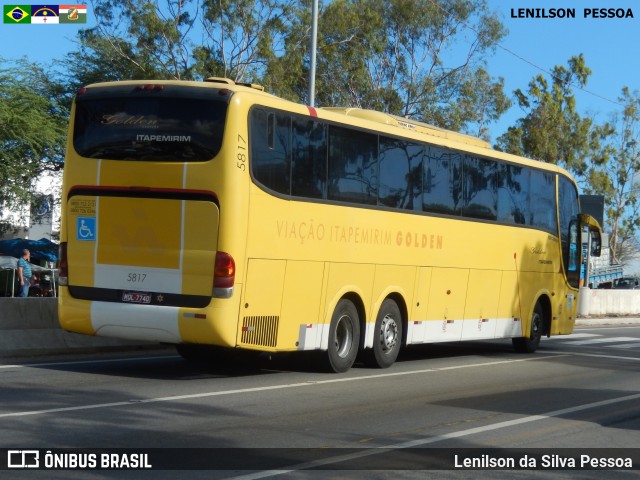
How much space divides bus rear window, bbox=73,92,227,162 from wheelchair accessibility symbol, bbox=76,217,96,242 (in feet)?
2.77

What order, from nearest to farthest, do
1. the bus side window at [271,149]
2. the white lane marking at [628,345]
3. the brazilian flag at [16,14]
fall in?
the bus side window at [271,149] < the white lane marking at [628,345] < the brazilian flag at [16,14]

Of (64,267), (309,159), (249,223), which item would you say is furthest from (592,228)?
(64,267)

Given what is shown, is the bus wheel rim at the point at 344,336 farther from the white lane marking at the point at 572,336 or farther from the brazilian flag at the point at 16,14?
the brazilian flag at the point at 16,14

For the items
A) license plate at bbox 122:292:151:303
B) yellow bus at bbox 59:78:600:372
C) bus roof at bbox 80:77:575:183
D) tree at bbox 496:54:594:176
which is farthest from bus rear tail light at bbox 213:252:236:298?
tree at bbox 496:54:594:176

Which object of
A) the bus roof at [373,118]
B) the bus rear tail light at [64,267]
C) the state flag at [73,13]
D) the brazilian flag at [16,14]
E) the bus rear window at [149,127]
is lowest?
the bus rear tail light at [64,267]

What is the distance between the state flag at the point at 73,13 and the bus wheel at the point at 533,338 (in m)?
26.7

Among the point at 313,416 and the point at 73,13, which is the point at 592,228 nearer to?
the point at 313,416

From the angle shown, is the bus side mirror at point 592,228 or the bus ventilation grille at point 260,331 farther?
the bus side mirror at point 592,228

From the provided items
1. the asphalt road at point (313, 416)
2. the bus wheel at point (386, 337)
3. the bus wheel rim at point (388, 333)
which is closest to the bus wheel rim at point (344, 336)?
the asphalt road at point (313, 416)

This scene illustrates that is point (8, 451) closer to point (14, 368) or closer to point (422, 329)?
point (14, 368)

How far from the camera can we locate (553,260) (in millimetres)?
21438

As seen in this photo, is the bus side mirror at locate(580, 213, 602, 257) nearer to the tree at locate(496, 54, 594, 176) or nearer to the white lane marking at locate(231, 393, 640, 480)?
the white lane marking at locate(231, 393, 640, 480)

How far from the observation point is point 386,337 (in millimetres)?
16031

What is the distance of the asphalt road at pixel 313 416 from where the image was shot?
26.8 feet
